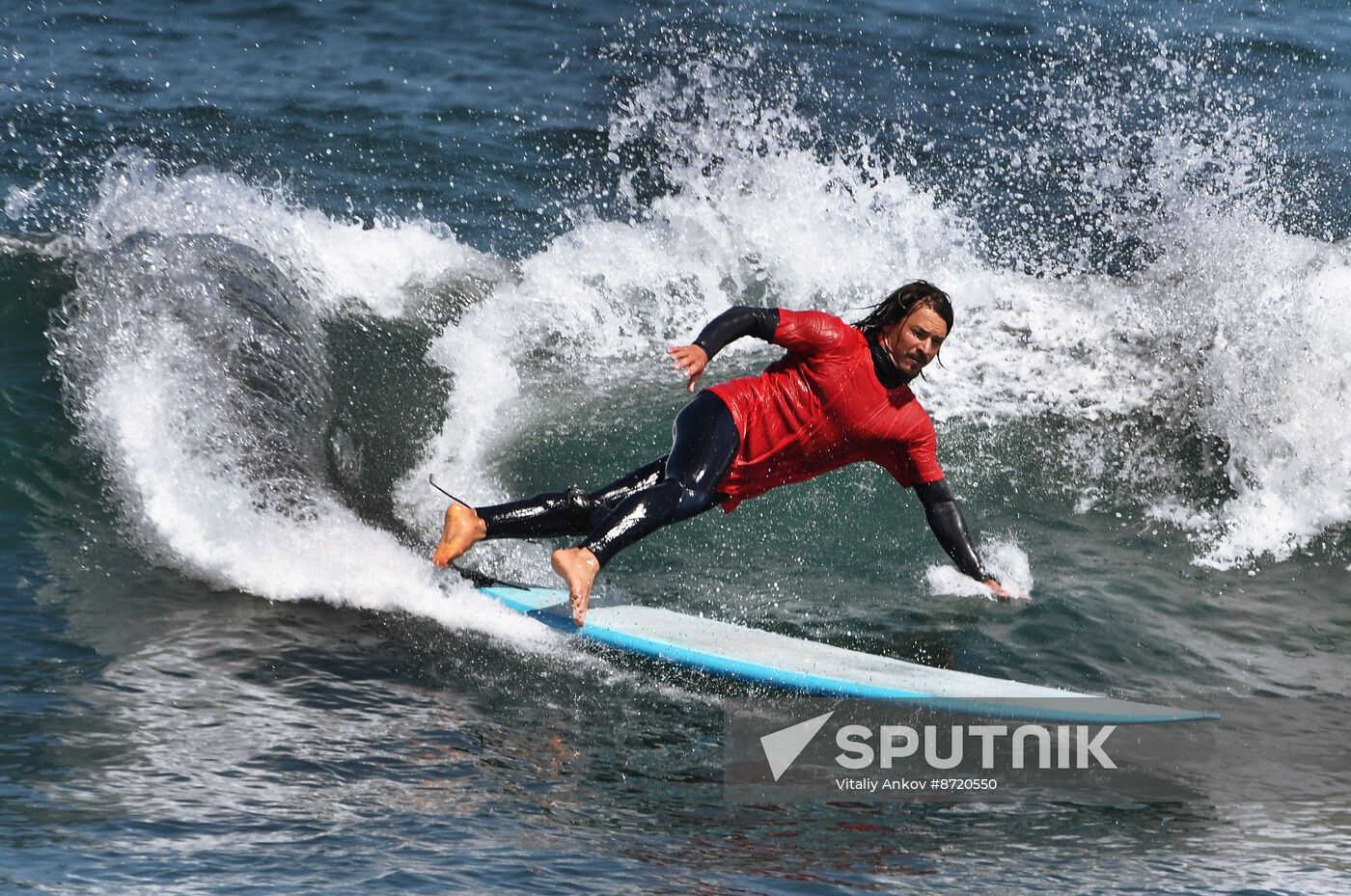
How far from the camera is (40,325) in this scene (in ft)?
25.9

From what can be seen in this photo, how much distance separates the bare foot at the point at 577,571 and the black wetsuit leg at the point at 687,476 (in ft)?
0.55

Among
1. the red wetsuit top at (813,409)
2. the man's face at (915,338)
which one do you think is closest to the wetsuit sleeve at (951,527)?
the red wetsuit top at (813,409)

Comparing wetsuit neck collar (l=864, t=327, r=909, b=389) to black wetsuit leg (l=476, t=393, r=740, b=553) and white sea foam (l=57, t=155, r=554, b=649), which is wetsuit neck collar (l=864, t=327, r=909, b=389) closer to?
black wetsuit leg (l=476, t=393, r=740, b=553)

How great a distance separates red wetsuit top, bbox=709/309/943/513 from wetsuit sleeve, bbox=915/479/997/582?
0.81 ft

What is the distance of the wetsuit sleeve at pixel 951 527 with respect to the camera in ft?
19.1

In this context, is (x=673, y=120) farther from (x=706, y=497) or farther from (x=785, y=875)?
(x=785, y=875)

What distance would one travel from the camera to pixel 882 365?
17.9 feet

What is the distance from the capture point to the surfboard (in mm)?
5129

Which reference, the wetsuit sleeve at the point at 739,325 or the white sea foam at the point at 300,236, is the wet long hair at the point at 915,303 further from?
the white sea foam at the point at 300,236

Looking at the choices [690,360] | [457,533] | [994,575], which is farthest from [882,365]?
[457,533]

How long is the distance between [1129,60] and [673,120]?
5.50 meters

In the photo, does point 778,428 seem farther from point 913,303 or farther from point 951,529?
point 951,529

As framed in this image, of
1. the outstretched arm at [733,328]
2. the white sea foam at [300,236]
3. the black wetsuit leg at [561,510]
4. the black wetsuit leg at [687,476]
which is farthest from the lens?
the white sea foam at [300,236]

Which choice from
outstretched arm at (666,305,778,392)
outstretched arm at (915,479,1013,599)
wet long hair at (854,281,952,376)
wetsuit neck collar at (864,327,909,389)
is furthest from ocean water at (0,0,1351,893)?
wet long hair at (854,281,952,376)
